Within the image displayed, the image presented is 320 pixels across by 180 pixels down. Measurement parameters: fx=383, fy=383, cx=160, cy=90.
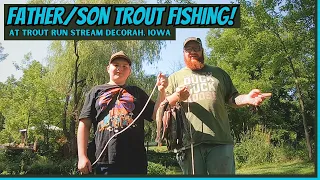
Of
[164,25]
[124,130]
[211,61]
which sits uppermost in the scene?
[164,25]

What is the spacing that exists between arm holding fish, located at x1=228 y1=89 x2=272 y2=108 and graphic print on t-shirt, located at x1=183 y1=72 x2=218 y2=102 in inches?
6.9

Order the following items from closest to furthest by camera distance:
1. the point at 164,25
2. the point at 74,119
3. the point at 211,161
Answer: the point at 211,161, the point at 164,25, the point at 74,119

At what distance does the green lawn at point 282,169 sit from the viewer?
4.47m

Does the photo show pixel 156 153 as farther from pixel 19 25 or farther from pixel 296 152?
pixel 19 25

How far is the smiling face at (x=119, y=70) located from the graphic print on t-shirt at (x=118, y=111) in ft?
0.32

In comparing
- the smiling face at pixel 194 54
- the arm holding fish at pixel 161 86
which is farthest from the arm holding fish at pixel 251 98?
the arm holding fish at pixel 161 86

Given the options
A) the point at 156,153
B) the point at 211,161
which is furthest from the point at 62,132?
the point at 211,161

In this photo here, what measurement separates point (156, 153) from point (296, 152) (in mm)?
1829

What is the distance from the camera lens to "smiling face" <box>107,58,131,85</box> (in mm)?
3301

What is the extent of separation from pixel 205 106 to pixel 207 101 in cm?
5

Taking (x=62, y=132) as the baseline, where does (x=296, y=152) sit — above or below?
below

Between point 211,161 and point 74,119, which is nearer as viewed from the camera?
point 211,161

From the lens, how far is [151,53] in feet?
15.7

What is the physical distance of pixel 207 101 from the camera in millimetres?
3186
